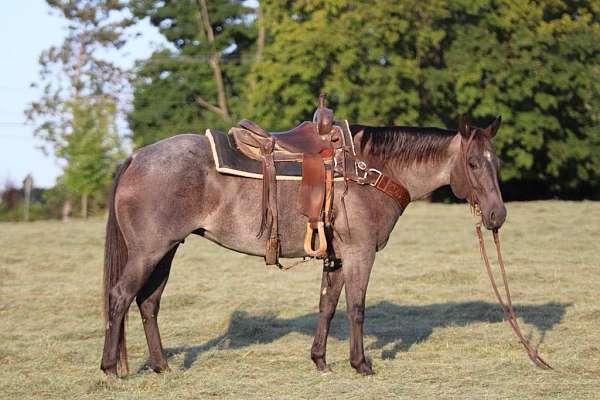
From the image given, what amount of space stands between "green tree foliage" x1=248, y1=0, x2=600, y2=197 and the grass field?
13612mm

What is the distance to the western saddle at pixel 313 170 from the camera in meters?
6.81

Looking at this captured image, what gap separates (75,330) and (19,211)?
28.3 m

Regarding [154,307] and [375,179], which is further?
[154,307]

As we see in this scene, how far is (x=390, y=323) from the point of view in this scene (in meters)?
9.23

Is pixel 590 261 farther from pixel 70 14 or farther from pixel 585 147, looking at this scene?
pixel 70 14

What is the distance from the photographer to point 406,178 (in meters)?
7.26

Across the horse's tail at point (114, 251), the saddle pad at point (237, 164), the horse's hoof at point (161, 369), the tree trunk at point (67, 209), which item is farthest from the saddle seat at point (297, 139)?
the tree trunk at point (67, 209)

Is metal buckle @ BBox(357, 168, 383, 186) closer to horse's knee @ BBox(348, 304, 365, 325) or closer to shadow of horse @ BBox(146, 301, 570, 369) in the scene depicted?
horse's knee @ BBox(348, 304, 365, 325)

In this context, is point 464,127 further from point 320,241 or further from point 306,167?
point 320,241

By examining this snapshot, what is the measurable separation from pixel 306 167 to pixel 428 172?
3.51 feet

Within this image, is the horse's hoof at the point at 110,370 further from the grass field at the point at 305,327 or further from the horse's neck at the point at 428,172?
the horse's neck at the point at 428,172

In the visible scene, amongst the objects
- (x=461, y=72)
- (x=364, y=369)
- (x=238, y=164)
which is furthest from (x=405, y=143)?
(x=461, y=72)

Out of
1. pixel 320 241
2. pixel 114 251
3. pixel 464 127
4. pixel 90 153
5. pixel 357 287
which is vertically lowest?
pixel 357 287

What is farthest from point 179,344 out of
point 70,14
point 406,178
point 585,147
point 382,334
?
point 70,14
